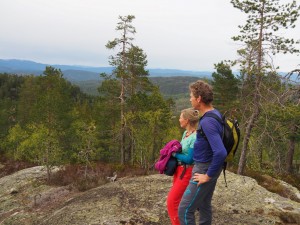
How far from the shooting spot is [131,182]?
38.6 ft

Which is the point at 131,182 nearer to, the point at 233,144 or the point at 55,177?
the point at 55,177

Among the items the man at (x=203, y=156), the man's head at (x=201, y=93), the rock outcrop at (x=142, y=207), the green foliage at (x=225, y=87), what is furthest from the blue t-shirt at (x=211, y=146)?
the green foliage at (x=225, y=87)

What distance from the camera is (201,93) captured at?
13.1 ft

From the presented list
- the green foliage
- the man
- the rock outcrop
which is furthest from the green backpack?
the green foliage

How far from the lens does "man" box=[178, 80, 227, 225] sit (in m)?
3.74

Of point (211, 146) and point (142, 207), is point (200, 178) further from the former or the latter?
point (142, 207)

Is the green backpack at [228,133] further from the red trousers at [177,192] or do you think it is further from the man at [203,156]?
the red trousers at [177,192]

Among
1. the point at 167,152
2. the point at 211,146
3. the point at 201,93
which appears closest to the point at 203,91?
the point at 201,93

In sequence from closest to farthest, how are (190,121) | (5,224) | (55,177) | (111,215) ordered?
(190,121) < (111,215) < (5,224) < (55,177)

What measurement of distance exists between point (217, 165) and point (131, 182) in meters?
8.42

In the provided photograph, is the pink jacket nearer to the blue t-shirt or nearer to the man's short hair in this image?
the blue t-shirt

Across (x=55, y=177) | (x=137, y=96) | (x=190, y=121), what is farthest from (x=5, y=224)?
(x=137, y=96)

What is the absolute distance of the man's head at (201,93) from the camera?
157 inches

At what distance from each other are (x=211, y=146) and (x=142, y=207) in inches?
236
